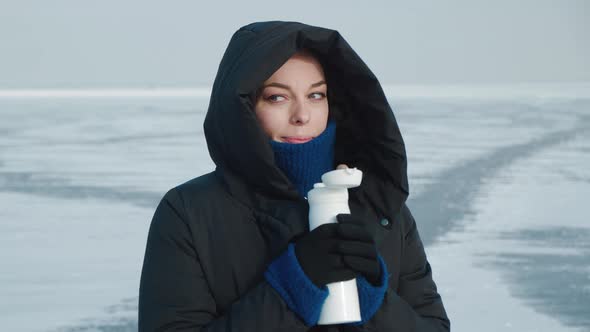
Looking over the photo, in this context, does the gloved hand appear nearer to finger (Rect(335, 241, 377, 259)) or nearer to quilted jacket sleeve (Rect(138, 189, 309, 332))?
finger (Rect(335, 241, 377, 259))

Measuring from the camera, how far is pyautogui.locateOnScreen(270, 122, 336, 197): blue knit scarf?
5.85 ft

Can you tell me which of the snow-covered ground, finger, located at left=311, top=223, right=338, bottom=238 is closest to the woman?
finger, located at left=311, top=223, right=338, bottom=238

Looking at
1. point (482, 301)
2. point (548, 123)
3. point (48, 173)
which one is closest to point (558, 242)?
point (482, 301)

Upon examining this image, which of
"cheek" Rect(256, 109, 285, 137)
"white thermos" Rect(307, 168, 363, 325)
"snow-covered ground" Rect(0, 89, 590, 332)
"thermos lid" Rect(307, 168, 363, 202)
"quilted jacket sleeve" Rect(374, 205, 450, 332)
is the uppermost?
"cheek" Rect(256, 109, 285, 137)

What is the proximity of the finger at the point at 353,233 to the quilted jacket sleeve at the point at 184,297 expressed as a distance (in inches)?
7.0

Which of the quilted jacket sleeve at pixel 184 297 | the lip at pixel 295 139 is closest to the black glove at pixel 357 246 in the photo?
the quilted jacket sleeve at pixel 184 297

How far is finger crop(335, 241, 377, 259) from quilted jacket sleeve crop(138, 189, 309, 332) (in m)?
0.16

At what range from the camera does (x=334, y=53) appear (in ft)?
5.96

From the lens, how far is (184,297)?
5.59 feet

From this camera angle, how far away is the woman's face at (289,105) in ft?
5.91

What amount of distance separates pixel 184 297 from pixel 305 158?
355 millimetres

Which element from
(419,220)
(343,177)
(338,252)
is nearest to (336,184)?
(343,177)

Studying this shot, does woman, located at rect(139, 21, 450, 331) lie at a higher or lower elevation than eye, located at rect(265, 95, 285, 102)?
lower

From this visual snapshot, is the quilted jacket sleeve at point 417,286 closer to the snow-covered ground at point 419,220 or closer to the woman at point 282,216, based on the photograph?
the woman at point 282,216
